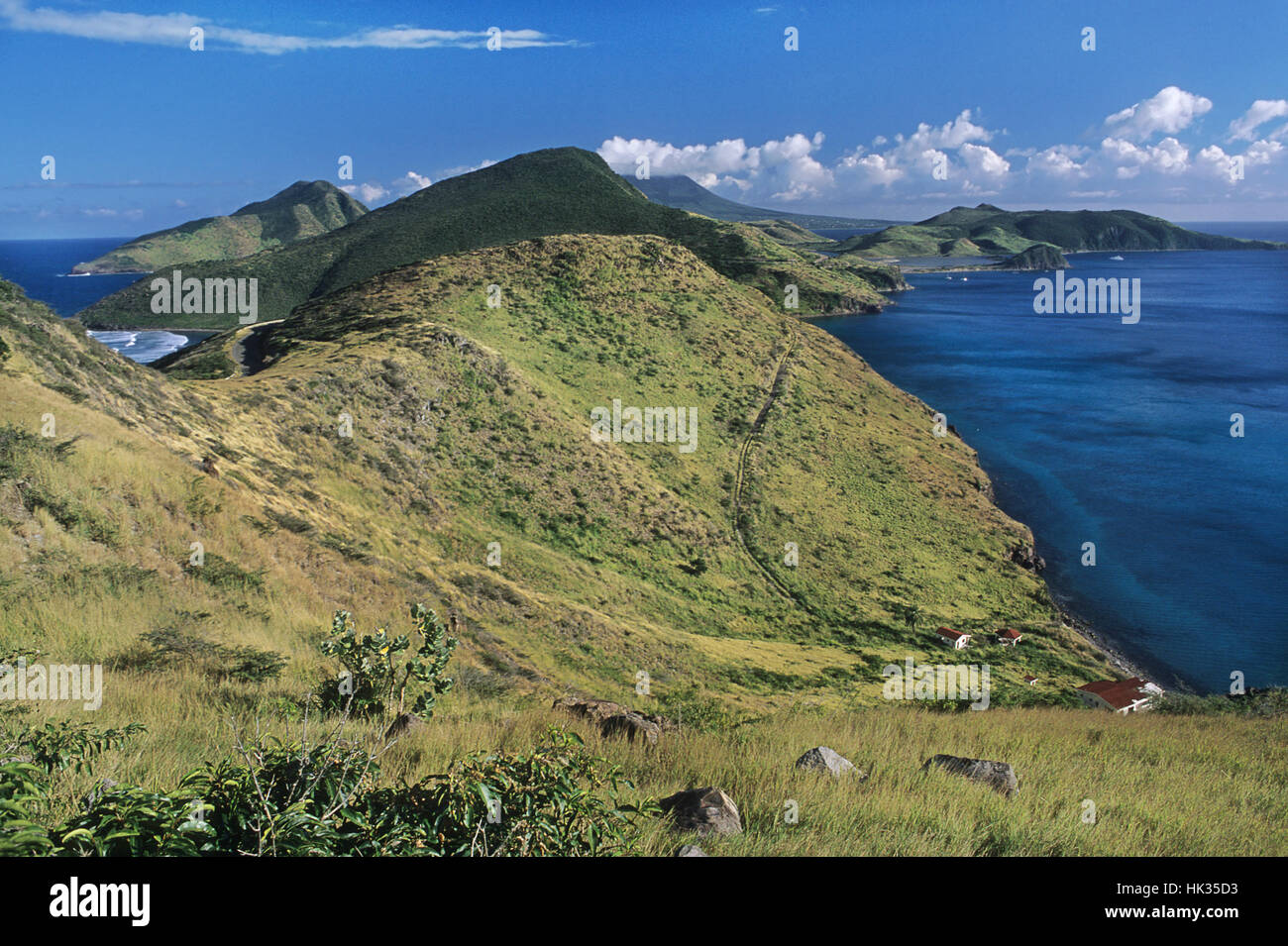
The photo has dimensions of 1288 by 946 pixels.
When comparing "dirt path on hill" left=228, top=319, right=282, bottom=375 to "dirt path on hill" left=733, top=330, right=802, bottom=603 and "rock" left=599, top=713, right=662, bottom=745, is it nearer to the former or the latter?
"dirt path on hill" left=733, top=330, right=802, bottom=603

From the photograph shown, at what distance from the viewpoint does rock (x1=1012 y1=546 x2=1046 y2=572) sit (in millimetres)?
48969

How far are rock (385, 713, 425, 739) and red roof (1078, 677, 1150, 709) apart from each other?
27.9 m

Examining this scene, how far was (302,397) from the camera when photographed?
35.6 meters

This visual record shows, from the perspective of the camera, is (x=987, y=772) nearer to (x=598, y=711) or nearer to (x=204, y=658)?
(x=598, y=711)

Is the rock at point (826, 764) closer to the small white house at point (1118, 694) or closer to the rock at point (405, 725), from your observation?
the rock at point (405, 725)

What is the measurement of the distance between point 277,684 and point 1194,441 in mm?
88463

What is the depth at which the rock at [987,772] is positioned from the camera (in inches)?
261

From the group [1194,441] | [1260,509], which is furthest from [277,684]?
[1194,441]

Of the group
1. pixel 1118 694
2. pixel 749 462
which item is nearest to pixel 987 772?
pixel 1118 694

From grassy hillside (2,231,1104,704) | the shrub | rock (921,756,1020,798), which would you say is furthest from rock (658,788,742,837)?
grassy hillside (2,231,1104,704)

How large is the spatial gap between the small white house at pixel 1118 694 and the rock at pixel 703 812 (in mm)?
27022

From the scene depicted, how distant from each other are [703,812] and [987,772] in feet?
11.0

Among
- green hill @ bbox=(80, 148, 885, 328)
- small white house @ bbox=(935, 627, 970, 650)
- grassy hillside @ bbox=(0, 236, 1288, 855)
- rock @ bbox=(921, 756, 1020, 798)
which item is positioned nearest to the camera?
grassy hillside @ bbox=(0, 236, 1288, 855)

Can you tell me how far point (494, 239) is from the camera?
13588cm
